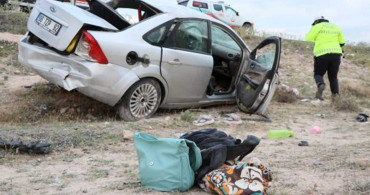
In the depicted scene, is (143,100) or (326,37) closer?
(143,100)

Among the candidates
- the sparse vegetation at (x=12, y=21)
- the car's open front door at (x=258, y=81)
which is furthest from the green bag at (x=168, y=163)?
the sparse vegetation at (x=12, y=21)

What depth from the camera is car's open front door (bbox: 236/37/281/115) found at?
6941 mm

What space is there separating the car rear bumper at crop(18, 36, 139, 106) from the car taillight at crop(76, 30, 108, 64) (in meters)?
0.06

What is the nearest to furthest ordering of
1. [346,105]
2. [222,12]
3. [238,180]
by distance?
1. [238,180]
2. [346,105]
3. [222,12]

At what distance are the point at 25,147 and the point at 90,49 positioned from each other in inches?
64.0

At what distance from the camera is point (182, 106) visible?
7.07 meters

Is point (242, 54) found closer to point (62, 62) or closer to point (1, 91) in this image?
point (62, 62)

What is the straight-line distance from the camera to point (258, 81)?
278 inches

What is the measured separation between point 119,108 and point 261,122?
202 centimetres

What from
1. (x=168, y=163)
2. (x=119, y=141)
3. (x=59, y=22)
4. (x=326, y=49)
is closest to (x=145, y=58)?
(x=59, y=22)

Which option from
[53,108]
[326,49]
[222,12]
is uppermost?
[222,12]

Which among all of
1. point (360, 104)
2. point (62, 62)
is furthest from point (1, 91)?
point (360, 104)

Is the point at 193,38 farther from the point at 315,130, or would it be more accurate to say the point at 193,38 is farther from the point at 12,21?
Answer: the point at 12,21

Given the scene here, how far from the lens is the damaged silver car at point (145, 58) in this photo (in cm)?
583
